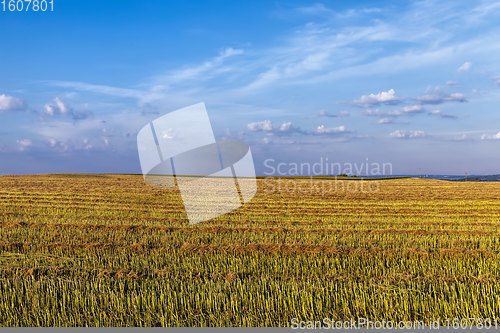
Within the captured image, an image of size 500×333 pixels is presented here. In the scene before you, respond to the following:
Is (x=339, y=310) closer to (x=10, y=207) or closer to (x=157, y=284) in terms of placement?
(x=157, y=284)

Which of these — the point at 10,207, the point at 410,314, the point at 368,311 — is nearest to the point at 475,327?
the point at 410,314

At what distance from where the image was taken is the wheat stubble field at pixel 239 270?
536 centimetres

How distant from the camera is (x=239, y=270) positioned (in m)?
7.65

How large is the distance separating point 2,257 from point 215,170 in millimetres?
6194

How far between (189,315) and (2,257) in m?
5.95

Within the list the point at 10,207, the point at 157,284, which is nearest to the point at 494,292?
the point at 157,284

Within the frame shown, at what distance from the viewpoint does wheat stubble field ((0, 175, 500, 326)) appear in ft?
17.6

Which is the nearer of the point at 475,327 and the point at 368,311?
the point at 475,327

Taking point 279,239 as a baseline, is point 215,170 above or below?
above

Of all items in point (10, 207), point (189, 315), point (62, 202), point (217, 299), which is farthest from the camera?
point (62, 202)

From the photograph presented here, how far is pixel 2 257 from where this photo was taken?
871 cm

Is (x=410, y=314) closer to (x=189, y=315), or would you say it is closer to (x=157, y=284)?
(x=189, y=315)

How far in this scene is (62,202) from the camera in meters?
19.9

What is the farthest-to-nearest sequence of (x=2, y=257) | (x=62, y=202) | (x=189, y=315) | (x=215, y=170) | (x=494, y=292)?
1. (x=62, y=202)
2. (x=215, y=170)
3. (x=2, y=257)
4. (x=494, y=292)
5. (x=189, y=315)
